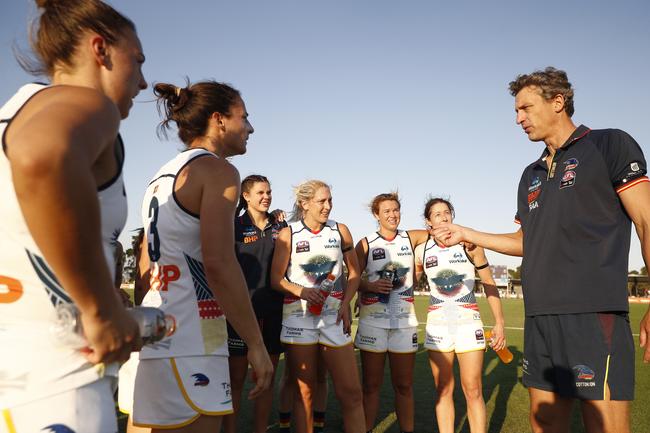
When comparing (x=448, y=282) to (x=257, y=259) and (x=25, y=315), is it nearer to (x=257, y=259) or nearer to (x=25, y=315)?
(x=257, y=259)

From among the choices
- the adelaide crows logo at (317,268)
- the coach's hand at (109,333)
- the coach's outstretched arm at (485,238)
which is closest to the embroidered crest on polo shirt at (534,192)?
the coach's outstretched arm at (485,238)

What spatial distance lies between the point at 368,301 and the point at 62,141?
5.46 meters

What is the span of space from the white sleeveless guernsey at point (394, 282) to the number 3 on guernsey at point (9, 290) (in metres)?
5.13

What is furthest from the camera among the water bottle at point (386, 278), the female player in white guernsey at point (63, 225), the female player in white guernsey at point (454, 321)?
the water bottle at point (386, 278)

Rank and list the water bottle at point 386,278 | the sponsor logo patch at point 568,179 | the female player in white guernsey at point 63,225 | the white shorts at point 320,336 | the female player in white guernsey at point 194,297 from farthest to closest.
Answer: the water bottle at point 386,278
the white shorts at point 320,336
the sponsor logo patch at point 568,179
the female player in white guernsey at point 194,297
the female player in white guernsey at point 63,225

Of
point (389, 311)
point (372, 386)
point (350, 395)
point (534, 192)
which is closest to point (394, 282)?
point (389, 311)

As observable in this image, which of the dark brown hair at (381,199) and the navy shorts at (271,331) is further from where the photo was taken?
the dark brown hair at (381,199)

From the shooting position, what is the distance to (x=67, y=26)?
154 centimetres

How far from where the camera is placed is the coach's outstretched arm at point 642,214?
290 centimetres

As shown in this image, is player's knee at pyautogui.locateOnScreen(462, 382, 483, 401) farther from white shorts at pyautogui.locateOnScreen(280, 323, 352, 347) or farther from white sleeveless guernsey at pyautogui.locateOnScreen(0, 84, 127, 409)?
white sleeveless guernsey at pyautogui.locateOnScreen(0, 84, 127, 409)

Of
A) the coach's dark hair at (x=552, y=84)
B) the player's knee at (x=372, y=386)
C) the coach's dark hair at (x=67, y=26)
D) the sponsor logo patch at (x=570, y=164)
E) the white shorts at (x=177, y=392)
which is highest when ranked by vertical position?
the coach's dark hair at (x=552, y=84)

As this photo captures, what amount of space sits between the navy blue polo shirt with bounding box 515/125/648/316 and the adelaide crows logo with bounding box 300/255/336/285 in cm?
276

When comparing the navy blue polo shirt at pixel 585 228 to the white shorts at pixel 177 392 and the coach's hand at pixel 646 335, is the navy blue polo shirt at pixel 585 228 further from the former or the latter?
the white shorts at pixel 177 392

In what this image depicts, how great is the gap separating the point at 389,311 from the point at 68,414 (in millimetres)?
5112
